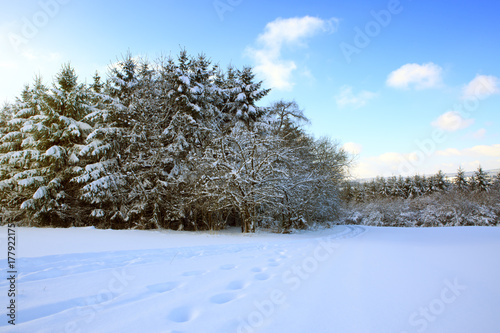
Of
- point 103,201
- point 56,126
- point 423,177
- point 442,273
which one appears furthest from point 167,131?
point 423,177

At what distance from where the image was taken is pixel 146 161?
13688 millimetres

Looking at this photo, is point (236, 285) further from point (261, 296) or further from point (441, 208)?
point (441, 208)

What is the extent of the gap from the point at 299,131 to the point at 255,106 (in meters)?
3.80

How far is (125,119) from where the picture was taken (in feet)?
47.4

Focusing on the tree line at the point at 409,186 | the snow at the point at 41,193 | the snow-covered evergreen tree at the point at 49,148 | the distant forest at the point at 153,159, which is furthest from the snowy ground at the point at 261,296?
the tree line at the point at 409,186

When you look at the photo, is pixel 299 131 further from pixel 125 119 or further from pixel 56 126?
pixel 56 126

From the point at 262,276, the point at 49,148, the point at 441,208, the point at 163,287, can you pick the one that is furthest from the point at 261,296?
the point at 441,208

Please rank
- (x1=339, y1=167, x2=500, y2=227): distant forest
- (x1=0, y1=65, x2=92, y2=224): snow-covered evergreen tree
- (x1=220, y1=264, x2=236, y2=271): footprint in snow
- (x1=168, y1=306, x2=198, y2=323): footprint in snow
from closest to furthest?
(x1=168, y1=306, x2=198, y2=323): footprint in snow < (x1=220, y1=264, x2=236, y2=271): footprint in snow < (x1=0, y1=65, x2=92, y2=224): snow-covered evergreen tree < (x1=339, y1=167, x2=500, y2=227): distant forest

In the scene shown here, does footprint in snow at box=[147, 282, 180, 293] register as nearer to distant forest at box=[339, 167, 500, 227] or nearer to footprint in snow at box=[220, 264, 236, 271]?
footprint in snow at box=[220, 264, 236, 271]

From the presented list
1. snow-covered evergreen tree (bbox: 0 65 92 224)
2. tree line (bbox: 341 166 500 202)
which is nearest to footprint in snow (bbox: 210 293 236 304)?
snow-covered evergreen tree (bbox: 0 65 92 224)

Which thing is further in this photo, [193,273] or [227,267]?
[227,267]

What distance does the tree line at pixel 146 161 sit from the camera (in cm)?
1212

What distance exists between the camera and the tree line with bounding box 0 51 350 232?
39.8ft

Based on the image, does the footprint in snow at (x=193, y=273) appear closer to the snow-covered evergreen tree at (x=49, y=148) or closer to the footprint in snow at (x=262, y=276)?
the footprint in snow at (x=262, y=276)
